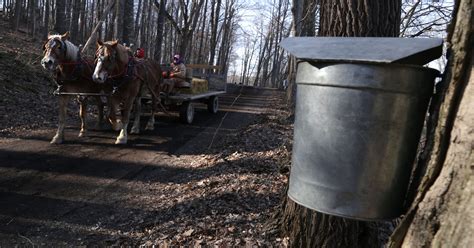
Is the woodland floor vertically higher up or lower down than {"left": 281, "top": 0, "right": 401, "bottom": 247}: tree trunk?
lower down

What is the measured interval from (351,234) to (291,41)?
1945 mm

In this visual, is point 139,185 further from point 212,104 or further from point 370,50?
point 212,104

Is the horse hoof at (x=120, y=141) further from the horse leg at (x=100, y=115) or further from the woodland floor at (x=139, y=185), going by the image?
the horse leg at (x=100, y=115)

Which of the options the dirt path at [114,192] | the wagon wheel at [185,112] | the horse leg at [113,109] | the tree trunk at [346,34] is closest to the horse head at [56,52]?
the horse leg at [113,109]

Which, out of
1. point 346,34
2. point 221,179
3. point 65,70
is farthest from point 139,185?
point 346,34

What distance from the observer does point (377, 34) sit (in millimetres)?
3365

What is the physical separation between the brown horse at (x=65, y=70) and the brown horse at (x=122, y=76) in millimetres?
372

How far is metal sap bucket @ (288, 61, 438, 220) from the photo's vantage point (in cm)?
183

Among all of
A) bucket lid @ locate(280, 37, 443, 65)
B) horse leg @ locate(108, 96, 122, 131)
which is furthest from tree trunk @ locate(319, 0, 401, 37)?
horse leg @ locate(108, 96, 122, 131)

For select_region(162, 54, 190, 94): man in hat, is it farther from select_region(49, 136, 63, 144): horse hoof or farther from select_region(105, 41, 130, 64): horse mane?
select_region(49, 136, 63, 144): horse hoof

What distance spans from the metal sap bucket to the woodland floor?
211cm

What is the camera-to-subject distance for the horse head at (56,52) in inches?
302

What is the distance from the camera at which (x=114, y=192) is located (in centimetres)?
611

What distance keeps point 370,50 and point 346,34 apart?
1700mm
